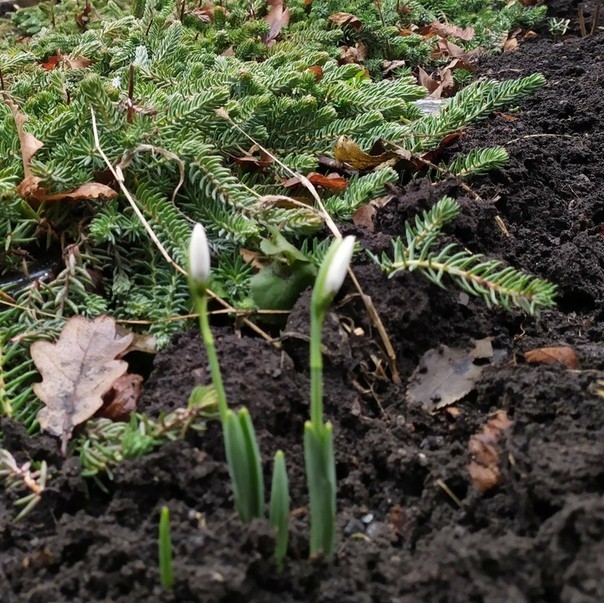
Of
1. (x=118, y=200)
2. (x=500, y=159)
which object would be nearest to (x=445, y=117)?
(x=500, y=159)

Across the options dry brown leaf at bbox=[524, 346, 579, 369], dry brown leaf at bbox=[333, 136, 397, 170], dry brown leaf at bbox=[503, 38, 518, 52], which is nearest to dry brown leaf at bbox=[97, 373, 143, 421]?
dry brown leaf at bbox=[524, 346, 579, 369]

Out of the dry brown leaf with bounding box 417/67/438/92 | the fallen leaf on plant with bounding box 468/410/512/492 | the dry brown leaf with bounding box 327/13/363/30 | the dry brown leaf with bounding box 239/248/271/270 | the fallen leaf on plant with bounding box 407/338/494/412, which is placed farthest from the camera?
the dry brown leaf with bounding box 327/13/363/30

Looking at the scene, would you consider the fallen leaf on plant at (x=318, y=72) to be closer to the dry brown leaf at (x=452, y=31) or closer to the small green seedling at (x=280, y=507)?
the dry brown leaf at (x=452, y=31)

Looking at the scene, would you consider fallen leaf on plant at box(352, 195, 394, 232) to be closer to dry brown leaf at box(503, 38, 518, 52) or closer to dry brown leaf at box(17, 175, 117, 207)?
dry brown leaf at box(17, 175, 117, 207)

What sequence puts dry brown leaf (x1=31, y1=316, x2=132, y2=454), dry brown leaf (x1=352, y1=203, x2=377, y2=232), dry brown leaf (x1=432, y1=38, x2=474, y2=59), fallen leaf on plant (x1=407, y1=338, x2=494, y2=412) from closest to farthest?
dry brown leaf (x1=31, y1=316, x2=132, y2=454)
fallen leaf on plant (x1=407, y1=338, x2=494, y2=412)
dry brown leaf (x1=352, y1=203, x2=377, y2=232)
dry brown leaf (x1=432, y1=38, x2=474, y2=59)

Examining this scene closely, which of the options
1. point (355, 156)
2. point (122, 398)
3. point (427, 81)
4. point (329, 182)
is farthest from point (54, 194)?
point (427, 81)

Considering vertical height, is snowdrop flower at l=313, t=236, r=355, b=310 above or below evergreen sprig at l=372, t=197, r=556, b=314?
above
